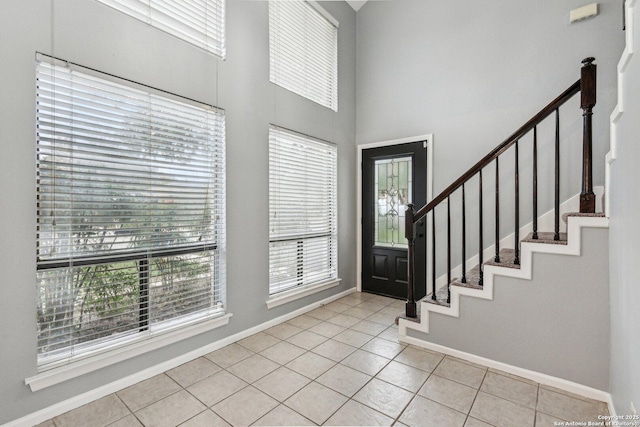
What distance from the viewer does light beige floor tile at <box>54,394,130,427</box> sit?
1.85 metres

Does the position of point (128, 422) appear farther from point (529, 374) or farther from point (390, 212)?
point (390, 212)

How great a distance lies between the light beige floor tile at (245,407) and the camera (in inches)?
74.0

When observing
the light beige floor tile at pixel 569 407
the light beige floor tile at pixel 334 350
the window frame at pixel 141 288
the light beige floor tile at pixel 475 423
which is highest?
the window frame at pixel 141 288

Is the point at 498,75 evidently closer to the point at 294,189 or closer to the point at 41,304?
the point at 294,189

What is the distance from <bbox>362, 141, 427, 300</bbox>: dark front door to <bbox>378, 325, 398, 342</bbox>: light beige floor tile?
92 cm

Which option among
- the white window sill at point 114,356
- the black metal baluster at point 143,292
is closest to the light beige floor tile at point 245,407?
the white window sill at point 114,356

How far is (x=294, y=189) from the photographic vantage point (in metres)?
3.62

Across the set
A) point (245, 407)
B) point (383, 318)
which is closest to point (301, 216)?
point (383, 318)

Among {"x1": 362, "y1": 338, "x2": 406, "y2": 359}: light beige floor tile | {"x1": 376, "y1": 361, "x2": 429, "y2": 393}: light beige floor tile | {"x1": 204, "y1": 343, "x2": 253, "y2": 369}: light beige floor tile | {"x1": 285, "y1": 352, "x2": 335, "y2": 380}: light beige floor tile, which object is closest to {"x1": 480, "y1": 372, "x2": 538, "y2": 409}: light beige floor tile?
{"x1": 376, "y1": 361, "x2": 429, "y2": 393}: light beige floor tile

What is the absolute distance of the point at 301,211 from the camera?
147 inches

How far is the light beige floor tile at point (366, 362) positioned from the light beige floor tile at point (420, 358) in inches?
6.1

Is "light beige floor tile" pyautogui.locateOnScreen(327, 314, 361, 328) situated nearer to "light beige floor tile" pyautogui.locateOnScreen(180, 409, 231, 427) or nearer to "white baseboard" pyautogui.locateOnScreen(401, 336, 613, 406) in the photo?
"white baseboard" pyautogui.locateOnScreen(401, 336, 613, 406)

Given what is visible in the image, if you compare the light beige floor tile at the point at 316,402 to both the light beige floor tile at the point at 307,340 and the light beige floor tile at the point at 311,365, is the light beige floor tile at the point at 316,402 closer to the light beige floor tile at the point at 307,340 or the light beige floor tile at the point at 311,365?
the light beige floor tile at the point at 311,365

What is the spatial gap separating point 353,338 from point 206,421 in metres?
1.56
